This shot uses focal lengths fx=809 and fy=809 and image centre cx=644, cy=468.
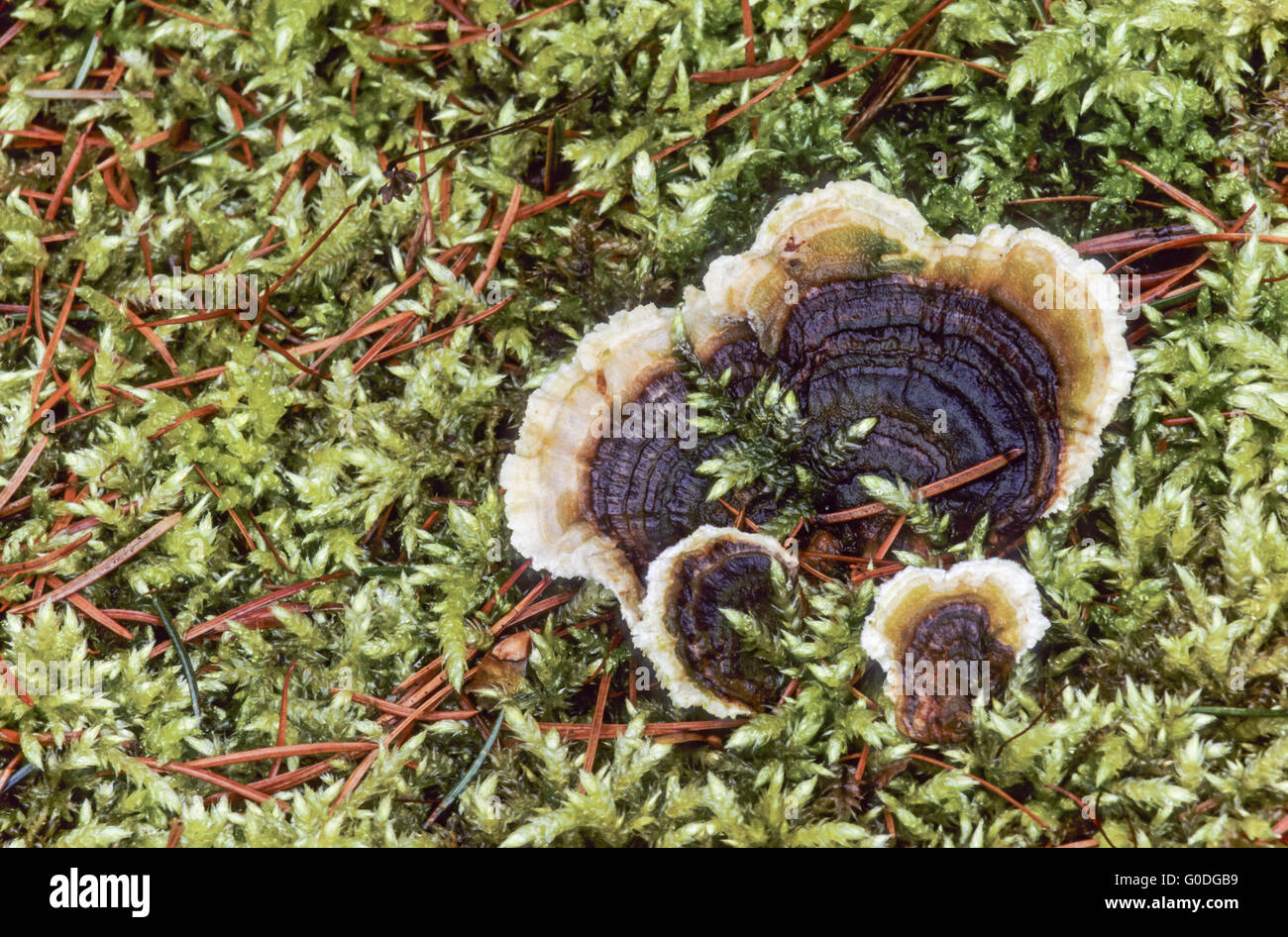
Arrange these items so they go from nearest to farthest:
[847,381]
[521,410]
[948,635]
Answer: [948,635] → [847,381] → [521,410]

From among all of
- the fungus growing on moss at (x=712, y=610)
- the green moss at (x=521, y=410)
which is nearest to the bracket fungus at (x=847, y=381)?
the fungus growing on moss at (x=712, y=610)

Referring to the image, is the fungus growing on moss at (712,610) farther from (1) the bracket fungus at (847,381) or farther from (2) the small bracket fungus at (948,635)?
(2) the small bracket fungus at (948,635)

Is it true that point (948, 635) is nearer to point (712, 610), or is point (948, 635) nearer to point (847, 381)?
point (712, 610)

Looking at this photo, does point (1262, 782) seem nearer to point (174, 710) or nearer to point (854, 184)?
point (854, 184)

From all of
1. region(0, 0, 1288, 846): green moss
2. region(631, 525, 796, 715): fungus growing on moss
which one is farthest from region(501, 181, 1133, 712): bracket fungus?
region(0, 0, 1288, 846): green moss

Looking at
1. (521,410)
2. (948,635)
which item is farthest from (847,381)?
(521,410)

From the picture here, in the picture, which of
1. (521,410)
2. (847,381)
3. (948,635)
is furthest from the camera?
(521,410)
